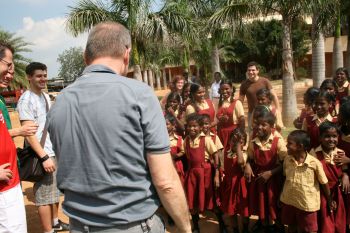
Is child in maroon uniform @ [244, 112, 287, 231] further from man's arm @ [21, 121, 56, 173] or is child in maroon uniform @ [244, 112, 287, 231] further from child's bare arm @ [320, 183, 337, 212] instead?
man's arm @ [21, 121, 56, 173]

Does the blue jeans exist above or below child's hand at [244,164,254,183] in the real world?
above

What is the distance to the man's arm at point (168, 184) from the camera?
1493 millimetres

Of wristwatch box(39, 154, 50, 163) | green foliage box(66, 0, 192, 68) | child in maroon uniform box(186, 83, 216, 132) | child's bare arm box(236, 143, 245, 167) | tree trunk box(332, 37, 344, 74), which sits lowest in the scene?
child's bare arm box(236, 143, 245, 167)

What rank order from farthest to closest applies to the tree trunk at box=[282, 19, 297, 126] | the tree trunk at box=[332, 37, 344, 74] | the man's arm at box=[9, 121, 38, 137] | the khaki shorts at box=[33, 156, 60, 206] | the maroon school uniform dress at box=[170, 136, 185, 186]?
the tree trunk at box=[332, 37, 344, 74]
the tree trunk at box=[282, 19, 297, 126]
the maroon school uniform dress at box=[170, 136, 185, 186]
the khaki shorts at box=[33, 156, 60, 206]
the man's arm at box=[9, 121, 38, 137]

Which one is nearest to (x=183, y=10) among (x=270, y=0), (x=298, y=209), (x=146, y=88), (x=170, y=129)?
(x=270, y=0)

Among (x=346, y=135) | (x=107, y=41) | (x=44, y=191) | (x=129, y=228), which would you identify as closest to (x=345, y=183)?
(x=346, y=135)

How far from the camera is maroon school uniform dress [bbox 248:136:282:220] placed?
326 cm

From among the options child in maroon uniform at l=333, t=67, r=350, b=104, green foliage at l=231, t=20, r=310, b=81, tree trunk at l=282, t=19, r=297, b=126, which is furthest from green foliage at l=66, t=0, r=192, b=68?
green foliage at l=231, t=20, r=310, b=81

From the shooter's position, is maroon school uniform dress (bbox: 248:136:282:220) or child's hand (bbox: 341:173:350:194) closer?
child's hand (bbox: 341:173:350:194)

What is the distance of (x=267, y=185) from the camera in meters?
3.30

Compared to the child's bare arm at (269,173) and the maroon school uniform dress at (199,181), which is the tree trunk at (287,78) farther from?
the child's bare arm at (269,173)

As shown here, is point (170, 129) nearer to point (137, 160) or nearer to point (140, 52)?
point (137, 160)

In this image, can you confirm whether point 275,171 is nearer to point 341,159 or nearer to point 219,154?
point 341,159

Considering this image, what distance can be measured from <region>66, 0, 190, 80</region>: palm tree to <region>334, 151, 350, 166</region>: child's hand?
27.5 ft
